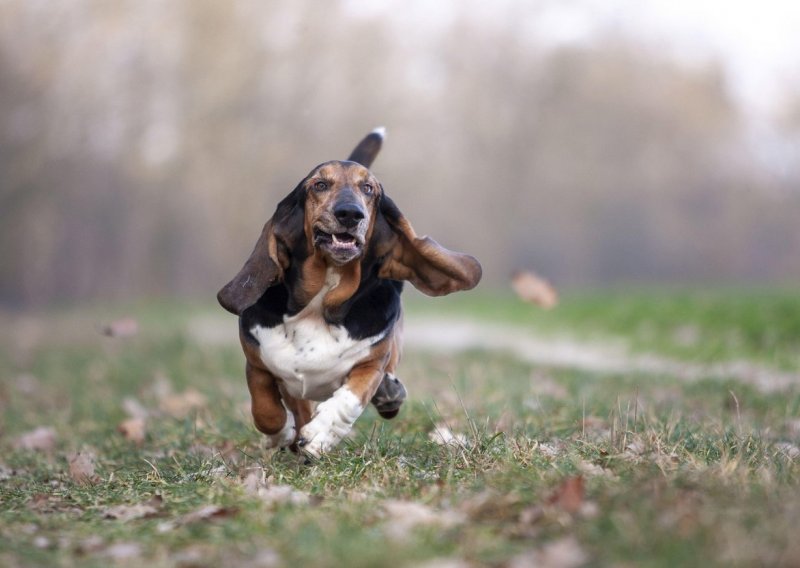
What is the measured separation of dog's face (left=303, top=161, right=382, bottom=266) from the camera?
3948 millimetres

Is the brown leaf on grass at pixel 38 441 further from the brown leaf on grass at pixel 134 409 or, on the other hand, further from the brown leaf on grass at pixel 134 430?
the brown leaf on grass at pixel 134 409

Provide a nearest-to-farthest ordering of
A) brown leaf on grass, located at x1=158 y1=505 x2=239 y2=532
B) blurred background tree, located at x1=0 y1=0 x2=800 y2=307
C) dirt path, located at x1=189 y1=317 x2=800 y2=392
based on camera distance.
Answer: brown leaf on grass, located at x1=158 y1=505 x2=239 y2=532 → dirt path, located at x1=189 y1=317 x2=800 y2=392 → blurred background tree, located at x1=0 y1=0 x2=800 y2=307

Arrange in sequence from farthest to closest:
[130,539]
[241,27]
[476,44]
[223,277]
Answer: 1. [476,44]
2. [223,277]
3. [241,27]
4. [130,539]

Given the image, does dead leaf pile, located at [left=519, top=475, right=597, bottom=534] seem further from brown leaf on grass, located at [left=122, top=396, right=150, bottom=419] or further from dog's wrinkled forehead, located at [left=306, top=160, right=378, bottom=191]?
brown leaf on grass, located at [left=122, top=396, right=150, bottom=419]

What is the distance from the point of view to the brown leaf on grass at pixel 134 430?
5359mm

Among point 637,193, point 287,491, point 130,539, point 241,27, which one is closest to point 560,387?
point 287,491

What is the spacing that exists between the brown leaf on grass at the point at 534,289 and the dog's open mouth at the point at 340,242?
1.31 m

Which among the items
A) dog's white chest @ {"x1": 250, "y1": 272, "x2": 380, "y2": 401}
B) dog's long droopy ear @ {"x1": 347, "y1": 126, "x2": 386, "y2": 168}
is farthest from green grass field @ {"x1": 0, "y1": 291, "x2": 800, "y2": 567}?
dog's long droopy ear @ {"x1": 347, "y1": 126, "x2": 386, "y2": 168}

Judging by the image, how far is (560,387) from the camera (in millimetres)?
7371

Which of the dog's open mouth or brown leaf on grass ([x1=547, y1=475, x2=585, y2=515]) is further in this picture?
the dog's open mouth

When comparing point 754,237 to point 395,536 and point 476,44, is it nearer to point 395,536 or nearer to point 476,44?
point 476,44

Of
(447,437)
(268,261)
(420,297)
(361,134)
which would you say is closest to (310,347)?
(268,261)

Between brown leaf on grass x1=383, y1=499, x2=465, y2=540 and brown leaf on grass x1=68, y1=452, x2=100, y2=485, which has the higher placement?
brown leaf on grass x1=383, y1=499, x2=465, y2=540

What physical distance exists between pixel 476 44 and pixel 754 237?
1042 centimetres
